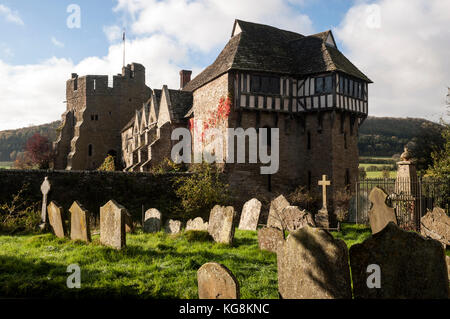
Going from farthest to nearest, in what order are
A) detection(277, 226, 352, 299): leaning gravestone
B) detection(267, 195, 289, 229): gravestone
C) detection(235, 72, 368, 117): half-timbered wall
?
detection(235, 72, 368, 117): half-timbered wall, detection(267, 195, 289, 229): gravestone, detection(277, 226, 352, 299): leaning gravestone

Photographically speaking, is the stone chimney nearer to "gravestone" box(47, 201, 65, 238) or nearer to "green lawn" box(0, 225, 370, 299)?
"gravestone" box(47, 201, 65, 238)

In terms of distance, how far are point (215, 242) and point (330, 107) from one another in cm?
1428

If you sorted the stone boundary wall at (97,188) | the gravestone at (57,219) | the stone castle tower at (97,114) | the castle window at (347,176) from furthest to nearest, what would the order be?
the stone castle tower at (97,114), the castle window at (347,176), the stone boundary wall at (97,188), the gravestone at (57,219)

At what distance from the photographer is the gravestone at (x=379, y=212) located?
9797 millimetres

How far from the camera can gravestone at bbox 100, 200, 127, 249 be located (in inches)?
324

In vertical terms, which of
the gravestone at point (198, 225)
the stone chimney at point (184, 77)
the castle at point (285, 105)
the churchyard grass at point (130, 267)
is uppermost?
the stone chimney at point (184, 77)

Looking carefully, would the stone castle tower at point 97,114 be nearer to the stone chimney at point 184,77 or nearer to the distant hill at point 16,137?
the stone chimney at point 184,77

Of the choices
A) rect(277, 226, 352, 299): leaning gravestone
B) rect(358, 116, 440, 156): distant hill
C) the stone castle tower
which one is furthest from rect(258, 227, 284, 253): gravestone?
rect(358, 116, 440, 156): distant hill

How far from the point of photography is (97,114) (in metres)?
43.7

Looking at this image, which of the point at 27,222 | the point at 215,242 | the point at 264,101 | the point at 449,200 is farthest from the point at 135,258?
the point at 264,101

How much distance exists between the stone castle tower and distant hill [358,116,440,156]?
113ft

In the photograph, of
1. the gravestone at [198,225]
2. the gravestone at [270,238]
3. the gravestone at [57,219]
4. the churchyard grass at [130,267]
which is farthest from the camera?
the gravestone at [198,225]

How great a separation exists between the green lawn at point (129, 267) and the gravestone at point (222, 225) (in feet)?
1.14

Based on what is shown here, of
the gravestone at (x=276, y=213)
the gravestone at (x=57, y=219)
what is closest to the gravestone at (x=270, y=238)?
the gravestone at (x=276, y=213)
